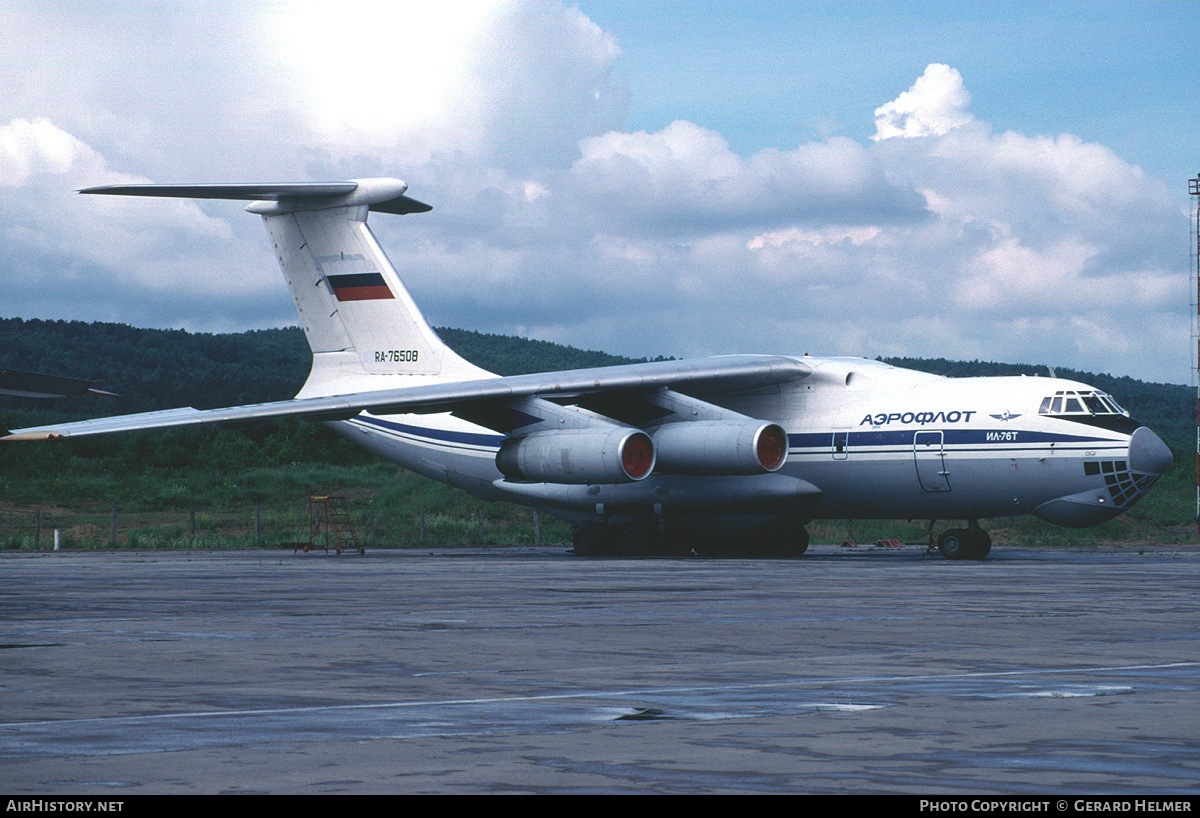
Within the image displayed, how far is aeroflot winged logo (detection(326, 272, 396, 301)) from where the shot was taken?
32.2 metres

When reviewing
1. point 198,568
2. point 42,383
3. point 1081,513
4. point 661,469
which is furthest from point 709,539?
point 42,383

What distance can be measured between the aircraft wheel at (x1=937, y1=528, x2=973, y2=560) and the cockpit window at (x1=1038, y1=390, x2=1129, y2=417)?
2.62 meters

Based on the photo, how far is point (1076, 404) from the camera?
25.4 m

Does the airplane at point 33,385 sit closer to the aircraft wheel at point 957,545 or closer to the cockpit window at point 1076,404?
the aircraft wheel at point 957,545

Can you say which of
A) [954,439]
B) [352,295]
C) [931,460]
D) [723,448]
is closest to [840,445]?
[931,460]

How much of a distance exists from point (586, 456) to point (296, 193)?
8.91 metres

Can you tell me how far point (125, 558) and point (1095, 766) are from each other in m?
25.1

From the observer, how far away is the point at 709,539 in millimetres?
29688

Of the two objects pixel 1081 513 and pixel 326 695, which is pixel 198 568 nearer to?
pixel 1081 513

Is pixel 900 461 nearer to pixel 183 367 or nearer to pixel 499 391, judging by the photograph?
pixel 499 391

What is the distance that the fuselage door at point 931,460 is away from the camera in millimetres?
25984

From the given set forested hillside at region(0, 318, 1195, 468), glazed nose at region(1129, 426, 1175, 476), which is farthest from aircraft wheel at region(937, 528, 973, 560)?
forested hillside at region(0, 318, 1195, 468)

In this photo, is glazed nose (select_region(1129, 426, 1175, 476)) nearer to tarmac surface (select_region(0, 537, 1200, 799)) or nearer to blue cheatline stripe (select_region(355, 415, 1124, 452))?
blue cheatline stripe (select_region(355, 415, 1124, 452))

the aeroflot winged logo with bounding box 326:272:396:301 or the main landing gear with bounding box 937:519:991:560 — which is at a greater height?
the aeroflot winged logo with bounding box 326:272:396:301
